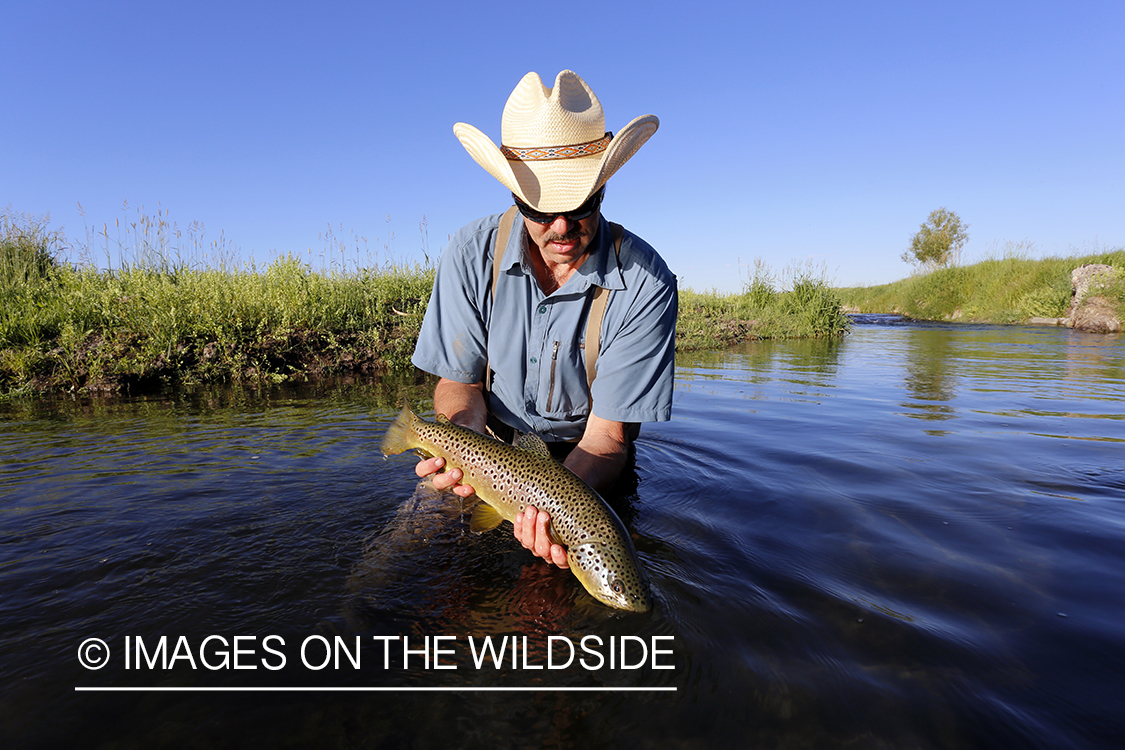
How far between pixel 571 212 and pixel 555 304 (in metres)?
0.75

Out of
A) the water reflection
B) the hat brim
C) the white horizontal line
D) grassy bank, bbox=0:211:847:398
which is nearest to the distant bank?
the water reflection

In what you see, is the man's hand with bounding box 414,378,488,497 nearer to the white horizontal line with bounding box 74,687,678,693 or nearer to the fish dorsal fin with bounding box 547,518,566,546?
the fish dorsal fin with bounding box 547,518,566,546

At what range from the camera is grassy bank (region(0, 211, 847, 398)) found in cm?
782

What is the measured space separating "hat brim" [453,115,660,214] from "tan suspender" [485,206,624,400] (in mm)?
576

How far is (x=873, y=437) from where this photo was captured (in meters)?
5.82

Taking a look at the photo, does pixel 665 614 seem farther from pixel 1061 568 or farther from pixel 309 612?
pixel 1061 568

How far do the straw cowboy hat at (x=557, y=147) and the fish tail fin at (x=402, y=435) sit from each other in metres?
1.46

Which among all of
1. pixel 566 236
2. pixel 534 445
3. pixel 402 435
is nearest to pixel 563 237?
pixel 566 236

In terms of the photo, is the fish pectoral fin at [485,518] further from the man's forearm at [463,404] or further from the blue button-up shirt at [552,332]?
the blue button-up shirt at [552,332]

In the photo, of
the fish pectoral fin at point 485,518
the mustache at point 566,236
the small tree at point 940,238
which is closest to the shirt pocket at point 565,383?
the mustache at point 566,236

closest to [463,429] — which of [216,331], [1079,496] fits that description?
[1079,496]

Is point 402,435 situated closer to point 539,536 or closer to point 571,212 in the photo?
point 539,536

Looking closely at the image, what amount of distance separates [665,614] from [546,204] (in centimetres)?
228

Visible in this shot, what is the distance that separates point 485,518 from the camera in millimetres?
3115
